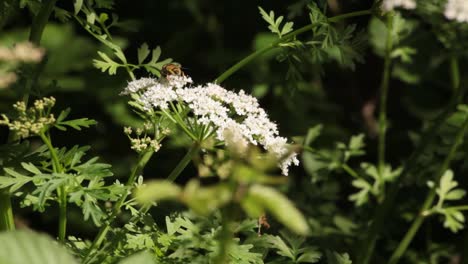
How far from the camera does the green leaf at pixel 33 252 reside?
810 millimetres

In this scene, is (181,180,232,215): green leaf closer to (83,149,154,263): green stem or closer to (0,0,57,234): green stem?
(83,149,154,263): green stem

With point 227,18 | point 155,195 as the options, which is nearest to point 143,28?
point 227,18

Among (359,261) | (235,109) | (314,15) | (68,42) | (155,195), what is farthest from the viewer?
(68,42)

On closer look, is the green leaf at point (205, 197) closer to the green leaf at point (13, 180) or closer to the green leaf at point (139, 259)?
the green leaf at point (139, 259)

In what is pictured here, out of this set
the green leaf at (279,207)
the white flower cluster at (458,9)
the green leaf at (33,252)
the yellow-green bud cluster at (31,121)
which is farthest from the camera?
the white flower cluster at (458,9)

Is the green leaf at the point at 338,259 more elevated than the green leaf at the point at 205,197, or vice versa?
the green leaf at the point at 338,259

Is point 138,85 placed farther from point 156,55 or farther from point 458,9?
point 458,9

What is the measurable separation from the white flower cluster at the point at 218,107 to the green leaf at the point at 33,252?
651 millimetres

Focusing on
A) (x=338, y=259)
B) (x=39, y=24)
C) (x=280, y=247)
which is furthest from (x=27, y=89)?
(x=338, y=259)

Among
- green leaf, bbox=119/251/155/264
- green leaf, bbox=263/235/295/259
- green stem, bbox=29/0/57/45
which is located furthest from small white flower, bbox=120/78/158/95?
green leaf, bbox=119/251/155/264

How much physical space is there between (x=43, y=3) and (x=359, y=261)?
113 centimetres

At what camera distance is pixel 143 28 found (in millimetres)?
3584

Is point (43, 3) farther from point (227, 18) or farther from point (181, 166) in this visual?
point (227, 18)

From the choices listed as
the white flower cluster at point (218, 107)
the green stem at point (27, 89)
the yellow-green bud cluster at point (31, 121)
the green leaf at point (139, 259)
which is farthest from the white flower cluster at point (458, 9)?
the green leaf at point (139, 259)
